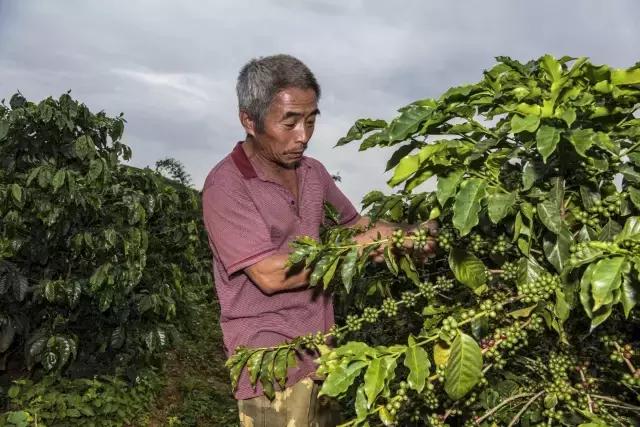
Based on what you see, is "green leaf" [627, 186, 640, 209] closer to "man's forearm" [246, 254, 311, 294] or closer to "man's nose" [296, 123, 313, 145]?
"man's forearm" [246, 254, 311, 294]

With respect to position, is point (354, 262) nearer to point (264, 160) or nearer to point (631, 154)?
point (631, 154)

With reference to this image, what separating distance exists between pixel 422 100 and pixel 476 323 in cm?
54

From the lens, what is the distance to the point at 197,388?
6488 millimetres

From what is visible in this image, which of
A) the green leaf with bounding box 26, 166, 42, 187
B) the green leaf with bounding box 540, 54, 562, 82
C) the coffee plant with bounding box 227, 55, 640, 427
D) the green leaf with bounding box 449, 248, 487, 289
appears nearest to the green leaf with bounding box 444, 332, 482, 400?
the coffee plant with bounding box 227, 55, 640, 427

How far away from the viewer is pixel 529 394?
1854 millimetres

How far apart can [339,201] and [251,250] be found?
2.47 ft

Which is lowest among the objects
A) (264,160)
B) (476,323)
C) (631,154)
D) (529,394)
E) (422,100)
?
(529,394)

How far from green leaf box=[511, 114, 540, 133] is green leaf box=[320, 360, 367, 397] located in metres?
0.57

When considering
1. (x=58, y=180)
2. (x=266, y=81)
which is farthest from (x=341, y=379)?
(x=58, y=180)

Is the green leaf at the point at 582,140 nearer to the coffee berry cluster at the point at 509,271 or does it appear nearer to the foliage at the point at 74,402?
the coffee berry cluster at the point at 509,271

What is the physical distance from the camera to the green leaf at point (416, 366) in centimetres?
141

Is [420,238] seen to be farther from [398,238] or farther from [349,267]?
[349,267]

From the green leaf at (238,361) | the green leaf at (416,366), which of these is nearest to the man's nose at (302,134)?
the green leaf at (238,361)

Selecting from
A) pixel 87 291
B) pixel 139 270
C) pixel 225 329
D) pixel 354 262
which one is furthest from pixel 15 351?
pixel 354 262
